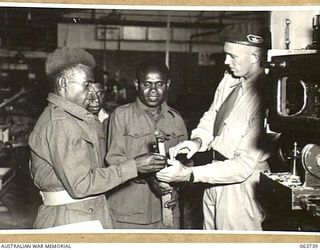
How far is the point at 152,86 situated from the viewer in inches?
50.8

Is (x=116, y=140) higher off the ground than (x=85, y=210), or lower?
higher

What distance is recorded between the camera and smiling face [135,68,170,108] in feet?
4.23

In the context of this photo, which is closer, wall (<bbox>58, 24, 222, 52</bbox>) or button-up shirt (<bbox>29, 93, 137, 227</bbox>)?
button-up shirt (<bbox>29, 93, 137, 227</bbox>)

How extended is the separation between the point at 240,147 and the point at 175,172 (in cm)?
20

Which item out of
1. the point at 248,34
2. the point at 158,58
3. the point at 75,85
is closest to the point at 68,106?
the point at 75,85

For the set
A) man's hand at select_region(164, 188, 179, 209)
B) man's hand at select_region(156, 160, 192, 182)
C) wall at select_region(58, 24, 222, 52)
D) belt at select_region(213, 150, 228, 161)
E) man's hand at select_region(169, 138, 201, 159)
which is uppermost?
wall at select_region(58, 24, 222, 52)

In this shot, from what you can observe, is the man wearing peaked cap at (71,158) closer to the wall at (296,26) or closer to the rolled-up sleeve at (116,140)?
the rolled-up sleeve at (116,140)

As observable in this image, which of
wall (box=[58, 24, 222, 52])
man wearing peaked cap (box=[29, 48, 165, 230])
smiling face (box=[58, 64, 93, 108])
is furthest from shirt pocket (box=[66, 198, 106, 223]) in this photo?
wall (box=[58, 24, 222, 52])

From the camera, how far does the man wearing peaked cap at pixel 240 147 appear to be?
111 cm

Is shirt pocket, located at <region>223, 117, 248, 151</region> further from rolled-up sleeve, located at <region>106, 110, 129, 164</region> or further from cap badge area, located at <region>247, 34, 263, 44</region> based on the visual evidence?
rolled-up sleeve, located at <region>106, 110, 129, 164</region>

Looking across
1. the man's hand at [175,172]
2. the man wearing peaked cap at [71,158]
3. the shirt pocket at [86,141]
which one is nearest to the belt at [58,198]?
the man wearing peaked cap at [71,158]

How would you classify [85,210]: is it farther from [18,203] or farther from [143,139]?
[18,203]

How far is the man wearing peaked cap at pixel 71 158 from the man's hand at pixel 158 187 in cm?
24

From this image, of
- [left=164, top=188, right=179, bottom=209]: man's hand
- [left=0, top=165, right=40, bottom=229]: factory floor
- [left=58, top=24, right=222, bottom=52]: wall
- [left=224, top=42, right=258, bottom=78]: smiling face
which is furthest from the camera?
[left=58, top=24, right=222, bottom=52]: wall
